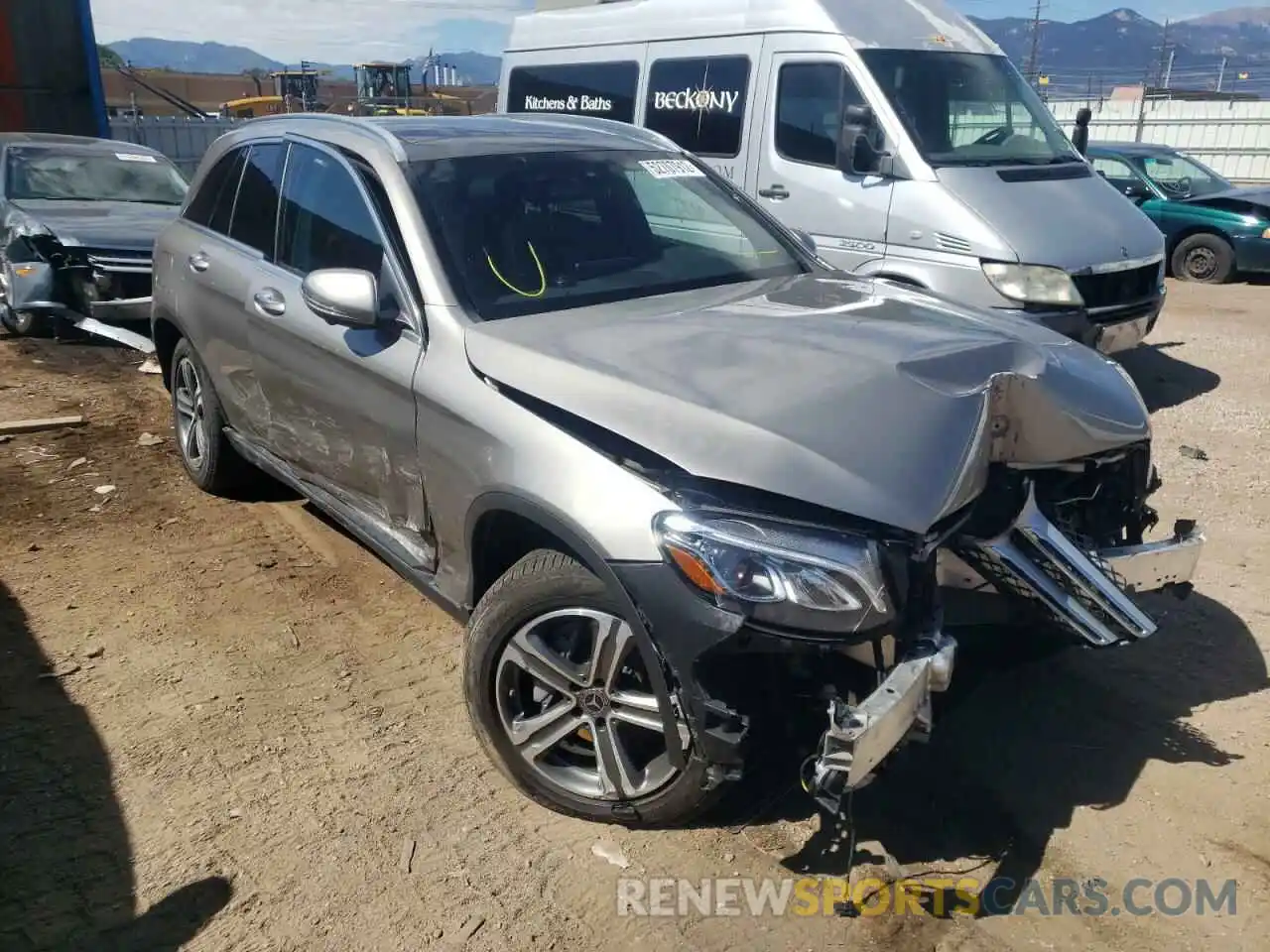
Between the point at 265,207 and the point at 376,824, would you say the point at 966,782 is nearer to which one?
the point at 376,824

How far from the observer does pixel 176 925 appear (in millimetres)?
2623

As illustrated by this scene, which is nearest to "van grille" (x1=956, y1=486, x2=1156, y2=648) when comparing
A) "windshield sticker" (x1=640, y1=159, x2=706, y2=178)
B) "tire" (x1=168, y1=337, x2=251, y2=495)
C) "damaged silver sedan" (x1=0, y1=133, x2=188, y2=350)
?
"windshield sticker" (x1=640, y1=159, x2=706, y2=178)

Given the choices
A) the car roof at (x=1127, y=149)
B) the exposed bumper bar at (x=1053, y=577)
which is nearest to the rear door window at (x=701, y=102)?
the exposed bumper bar at (x=1053, y=577)

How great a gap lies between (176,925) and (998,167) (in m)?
6.28

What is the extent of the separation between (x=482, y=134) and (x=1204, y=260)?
10985 millimetres

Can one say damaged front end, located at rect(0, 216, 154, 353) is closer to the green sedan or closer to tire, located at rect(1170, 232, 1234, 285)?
the green sedan

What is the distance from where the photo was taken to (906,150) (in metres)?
Answer: 6.68

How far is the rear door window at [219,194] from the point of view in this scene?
4.75 meters

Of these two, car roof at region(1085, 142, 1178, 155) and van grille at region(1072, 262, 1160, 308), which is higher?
car roof at region(1085, 142, 1178, 155)

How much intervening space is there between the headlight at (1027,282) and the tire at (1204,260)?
706 centimetres

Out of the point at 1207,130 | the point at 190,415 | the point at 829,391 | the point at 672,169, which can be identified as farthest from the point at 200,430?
the point at 1207,130

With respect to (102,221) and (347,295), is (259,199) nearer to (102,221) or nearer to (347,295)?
(347,295)

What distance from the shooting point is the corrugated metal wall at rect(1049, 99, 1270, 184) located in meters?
23.7

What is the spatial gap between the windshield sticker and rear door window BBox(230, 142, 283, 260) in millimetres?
1521
